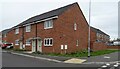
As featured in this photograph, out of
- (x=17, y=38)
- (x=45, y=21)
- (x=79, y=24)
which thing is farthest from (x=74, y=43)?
(x=17, y=38)

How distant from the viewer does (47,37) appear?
99.6ft

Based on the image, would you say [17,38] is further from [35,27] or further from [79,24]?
[79,24]

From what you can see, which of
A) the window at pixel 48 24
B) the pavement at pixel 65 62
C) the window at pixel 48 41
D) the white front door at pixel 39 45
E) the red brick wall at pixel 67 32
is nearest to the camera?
the pavement at pixel 65 62

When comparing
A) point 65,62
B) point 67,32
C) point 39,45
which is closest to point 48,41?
point 39,45

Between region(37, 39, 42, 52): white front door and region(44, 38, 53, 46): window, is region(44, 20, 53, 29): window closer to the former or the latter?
region(44, 38, 53, 46): window

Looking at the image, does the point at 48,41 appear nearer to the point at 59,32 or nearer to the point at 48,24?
the point at 59,32

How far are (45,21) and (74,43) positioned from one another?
5542 mm

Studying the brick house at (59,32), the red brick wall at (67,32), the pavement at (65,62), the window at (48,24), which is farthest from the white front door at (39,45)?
the pavement at (65,62)

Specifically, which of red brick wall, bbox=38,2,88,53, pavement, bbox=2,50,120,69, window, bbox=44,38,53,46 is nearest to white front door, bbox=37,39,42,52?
red brick wall, bbox=38,2,88,53

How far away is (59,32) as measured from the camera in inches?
1161

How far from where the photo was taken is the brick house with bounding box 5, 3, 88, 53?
96.4ft

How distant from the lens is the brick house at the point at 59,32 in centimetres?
2938

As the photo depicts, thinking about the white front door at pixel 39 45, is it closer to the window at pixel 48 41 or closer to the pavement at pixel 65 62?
the window at pixel 48 41

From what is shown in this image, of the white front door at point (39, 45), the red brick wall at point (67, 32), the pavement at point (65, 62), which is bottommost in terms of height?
the pavement at point (65, 62)
